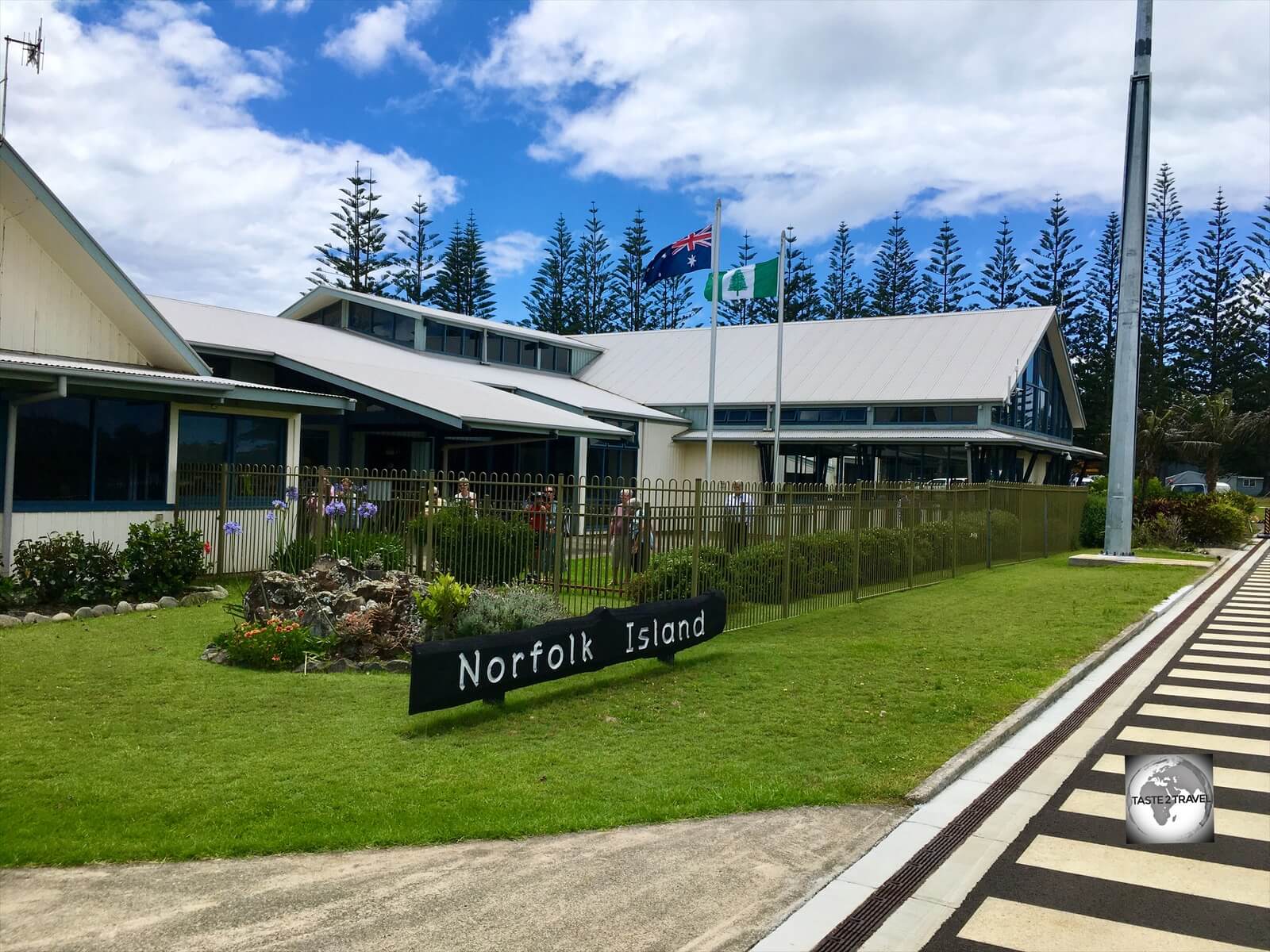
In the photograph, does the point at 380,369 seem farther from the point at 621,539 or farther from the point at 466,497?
the point at 621,539

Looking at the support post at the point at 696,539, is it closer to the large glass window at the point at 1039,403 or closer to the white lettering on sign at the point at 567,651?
the white lettering on sign at the point at 567,651

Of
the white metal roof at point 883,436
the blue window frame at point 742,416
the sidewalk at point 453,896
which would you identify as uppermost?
the blue window frame at point 742,416

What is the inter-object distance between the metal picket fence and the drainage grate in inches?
170

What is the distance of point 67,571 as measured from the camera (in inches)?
464

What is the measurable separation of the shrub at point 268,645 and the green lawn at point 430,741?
22 centimetres

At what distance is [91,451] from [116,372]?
138 centimetres

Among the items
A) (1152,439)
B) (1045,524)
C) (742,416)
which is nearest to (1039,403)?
(1152,439)

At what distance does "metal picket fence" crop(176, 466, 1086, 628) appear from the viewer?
1138 centimetres

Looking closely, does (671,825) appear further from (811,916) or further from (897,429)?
(897,429)

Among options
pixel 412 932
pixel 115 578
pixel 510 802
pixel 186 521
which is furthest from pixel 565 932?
pixel 186 521

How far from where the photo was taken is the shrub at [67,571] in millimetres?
11641

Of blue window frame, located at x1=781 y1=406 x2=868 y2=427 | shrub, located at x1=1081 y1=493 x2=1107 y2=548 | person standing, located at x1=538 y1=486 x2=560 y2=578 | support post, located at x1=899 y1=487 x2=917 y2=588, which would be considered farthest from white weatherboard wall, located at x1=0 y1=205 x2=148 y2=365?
shrub, located at x1=1081 y1=493 x2=1107 y2=548

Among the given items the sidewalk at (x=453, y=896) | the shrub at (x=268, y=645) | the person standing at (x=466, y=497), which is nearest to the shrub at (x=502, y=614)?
the shrub at (x=268, y=645)

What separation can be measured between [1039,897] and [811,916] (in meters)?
1.14
